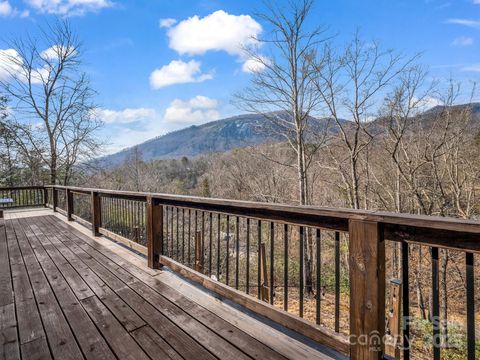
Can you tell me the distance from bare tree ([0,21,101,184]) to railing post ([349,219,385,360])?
46.0ft

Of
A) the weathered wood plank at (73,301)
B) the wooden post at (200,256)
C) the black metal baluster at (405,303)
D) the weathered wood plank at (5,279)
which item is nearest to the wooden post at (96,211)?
the weathered wood plank at (73,301)

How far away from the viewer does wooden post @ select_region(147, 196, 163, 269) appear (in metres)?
3.03

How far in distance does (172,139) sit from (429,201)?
104317 millimetres

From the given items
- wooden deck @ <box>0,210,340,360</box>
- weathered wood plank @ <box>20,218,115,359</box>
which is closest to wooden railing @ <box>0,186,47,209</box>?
weathered wood plank @ <box>20,218,115,359</box>

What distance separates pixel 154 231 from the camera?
305 centimetres

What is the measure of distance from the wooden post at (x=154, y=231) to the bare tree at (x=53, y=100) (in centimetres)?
1169

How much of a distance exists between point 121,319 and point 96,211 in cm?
326

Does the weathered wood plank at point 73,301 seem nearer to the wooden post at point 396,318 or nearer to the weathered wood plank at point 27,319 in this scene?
the weathered wood plank at point 27,319

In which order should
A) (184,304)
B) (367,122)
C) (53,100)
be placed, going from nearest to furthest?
(184,304)
(367,122)
(53,100)

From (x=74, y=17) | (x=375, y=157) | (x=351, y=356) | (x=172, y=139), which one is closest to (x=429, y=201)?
(x=375, y=157)

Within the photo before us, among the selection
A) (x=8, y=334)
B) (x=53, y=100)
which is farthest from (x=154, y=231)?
(x=53, y=100)

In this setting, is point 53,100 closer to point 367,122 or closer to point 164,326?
point 367,122

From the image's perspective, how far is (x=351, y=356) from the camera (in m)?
1.40

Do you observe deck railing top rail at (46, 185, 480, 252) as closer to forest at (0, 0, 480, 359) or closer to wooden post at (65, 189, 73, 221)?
wooden post at (65, 189, 73, 221)
